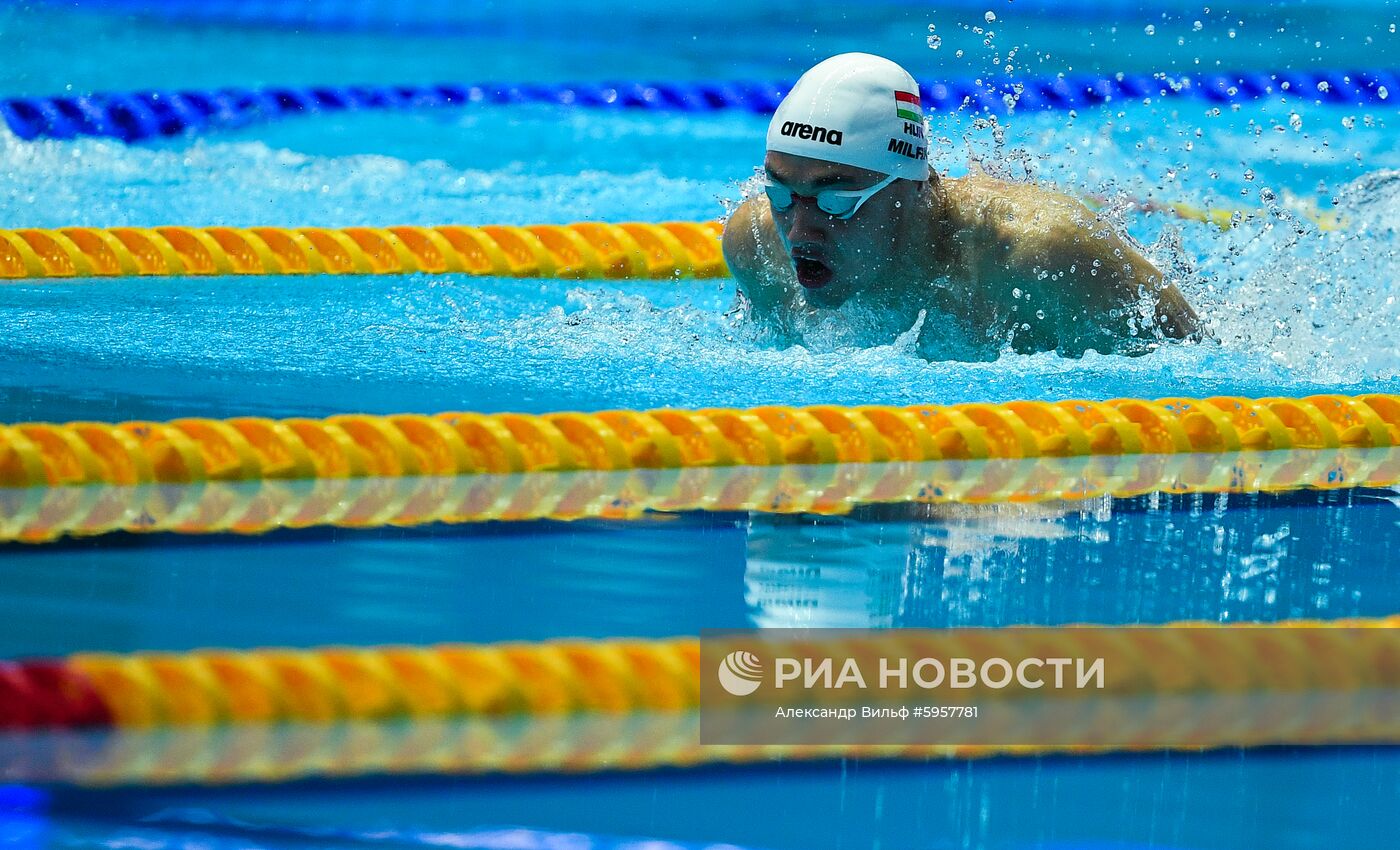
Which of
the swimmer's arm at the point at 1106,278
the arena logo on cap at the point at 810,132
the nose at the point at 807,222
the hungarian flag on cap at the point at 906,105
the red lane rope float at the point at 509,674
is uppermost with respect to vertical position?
the hungarian flag on cap at the point at 906,105

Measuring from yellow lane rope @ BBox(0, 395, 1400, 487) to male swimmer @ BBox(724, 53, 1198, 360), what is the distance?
1.00 feet

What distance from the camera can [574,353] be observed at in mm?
3430

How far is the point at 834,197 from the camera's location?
10.2 ft

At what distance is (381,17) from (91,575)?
6.17 metres

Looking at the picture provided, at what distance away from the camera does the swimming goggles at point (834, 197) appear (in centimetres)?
310

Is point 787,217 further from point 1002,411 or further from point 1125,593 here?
point 1125,593

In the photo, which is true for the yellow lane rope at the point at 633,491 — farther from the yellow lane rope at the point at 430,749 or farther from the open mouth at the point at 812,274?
the yellow lane rope at the point at 430,749

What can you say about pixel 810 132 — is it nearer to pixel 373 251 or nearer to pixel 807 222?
pixel 807 222

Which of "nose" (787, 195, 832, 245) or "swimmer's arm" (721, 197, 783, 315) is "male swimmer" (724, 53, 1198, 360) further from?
"swimmer's arm" (721, 197, 783, 315)

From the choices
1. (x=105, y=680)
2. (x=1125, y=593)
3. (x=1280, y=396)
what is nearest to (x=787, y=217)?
(x=1280, y=396)

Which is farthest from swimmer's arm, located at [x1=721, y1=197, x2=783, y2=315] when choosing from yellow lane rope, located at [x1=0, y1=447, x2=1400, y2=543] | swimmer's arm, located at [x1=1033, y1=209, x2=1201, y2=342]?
yellow lane rope, located at [x1=0, y1=447, x2=1400, y2=543]

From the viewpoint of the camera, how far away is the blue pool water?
167cm

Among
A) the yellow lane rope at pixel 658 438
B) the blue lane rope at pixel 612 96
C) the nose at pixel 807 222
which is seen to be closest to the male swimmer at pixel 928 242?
the nose at pixel 807 222

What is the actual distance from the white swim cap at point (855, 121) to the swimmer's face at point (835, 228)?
0.08 ft
